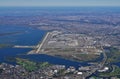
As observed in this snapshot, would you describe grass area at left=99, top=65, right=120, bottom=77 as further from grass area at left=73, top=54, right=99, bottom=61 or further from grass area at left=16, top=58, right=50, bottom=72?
grass area at left=16, top=58, right=50, bottom=72

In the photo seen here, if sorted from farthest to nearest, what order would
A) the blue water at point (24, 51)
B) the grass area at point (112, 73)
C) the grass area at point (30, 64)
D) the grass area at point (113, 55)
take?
the grass area at point (113, 55) < the blue water at point (24, 51) < the grass area at point (30, 64) < the grass area at point (112, 73)

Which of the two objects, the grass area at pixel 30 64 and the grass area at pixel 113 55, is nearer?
the grass area at pixel 30 64

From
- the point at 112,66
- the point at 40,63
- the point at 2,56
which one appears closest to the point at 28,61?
the point at 40,63

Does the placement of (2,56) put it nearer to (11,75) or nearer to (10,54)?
(10,54)

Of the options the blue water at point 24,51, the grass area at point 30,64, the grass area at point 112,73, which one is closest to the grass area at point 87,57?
the blue water at point 24,51

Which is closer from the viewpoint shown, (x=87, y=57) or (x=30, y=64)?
(x=30, y=64)

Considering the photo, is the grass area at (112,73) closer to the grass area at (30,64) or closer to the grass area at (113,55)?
the grass area at (113,55)

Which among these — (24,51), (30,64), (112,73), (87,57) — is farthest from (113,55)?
(24,51)

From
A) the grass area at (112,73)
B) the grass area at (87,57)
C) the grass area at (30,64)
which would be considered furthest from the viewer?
the grass area at (87,57)

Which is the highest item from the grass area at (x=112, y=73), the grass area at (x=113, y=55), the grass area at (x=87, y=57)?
the grass area at (x=112, y=73)

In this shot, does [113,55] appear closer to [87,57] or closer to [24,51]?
[87,57]

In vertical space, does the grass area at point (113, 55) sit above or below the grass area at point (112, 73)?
below

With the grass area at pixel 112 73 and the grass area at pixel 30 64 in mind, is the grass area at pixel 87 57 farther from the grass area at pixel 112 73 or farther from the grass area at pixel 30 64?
the grass area at pixel 112 73

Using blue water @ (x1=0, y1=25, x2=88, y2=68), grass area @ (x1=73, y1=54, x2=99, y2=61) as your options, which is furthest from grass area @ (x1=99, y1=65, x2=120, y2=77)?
grass area @ (x1=73, y1=54, x2=99, y2=61)
